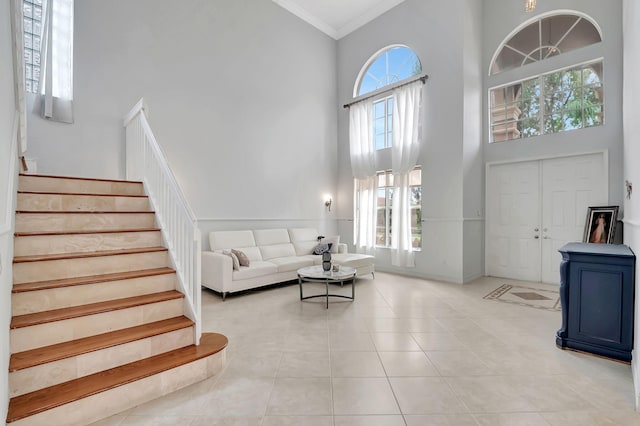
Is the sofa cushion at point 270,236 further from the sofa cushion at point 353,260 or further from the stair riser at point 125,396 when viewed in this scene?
the stair riser at point 125,396

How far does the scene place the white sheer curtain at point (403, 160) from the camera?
599 centimetres

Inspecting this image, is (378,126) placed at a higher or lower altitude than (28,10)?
lower

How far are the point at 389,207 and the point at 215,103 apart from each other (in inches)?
160

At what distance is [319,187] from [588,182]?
16.1 ft

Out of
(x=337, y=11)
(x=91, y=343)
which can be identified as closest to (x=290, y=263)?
(x=91, y=343)

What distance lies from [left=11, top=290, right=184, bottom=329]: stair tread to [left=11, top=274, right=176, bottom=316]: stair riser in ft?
0.13

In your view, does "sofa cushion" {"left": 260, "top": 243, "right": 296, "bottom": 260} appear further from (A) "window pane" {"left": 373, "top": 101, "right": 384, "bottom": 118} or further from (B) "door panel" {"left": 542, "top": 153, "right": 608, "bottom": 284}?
(B) "door panel" {"left": 542, "top": 153, "right": 608, "bottom": 284}

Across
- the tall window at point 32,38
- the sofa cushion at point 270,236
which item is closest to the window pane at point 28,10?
the tall window at point 32,38

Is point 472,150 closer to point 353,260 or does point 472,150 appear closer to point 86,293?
point 353,260

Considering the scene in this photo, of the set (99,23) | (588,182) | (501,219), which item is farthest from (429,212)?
(99,23)

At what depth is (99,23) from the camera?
13.8 feet

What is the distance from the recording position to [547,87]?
5.29 m

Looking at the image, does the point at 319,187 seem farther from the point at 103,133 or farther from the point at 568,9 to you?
the point at 568,9

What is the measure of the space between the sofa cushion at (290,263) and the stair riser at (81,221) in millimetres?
2306
